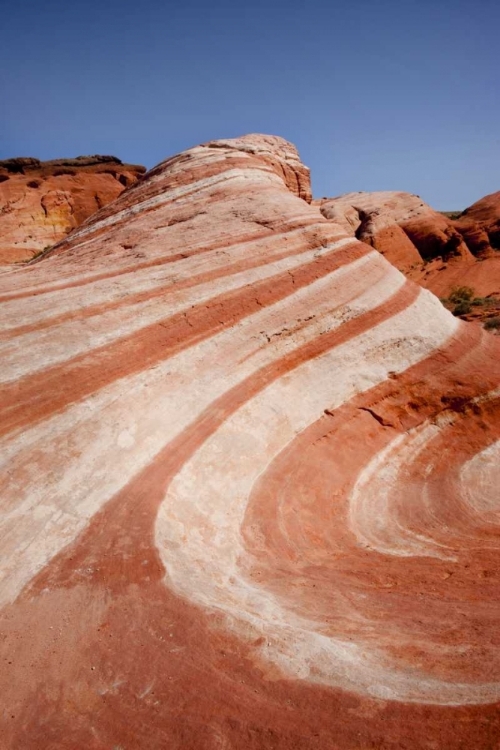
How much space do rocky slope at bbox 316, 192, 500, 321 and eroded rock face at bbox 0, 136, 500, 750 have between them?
19.8m

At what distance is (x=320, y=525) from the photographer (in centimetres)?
614

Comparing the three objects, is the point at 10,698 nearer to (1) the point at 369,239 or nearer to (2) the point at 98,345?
(2) the point at 98,345

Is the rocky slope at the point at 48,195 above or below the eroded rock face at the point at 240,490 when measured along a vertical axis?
above

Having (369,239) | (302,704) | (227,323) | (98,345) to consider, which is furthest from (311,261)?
(369,239)

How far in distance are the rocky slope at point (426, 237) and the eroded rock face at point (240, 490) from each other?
779 inches

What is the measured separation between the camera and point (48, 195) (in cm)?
2944

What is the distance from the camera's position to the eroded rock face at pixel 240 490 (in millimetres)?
2865

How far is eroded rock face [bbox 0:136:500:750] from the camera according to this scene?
2.87 m

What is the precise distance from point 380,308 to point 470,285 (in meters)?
21.3

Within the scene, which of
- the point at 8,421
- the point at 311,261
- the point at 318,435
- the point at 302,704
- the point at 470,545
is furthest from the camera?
the point at 311,261

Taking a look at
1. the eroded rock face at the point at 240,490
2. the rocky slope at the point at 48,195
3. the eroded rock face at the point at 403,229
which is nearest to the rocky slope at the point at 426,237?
the eroded rock face at the point at 403,229

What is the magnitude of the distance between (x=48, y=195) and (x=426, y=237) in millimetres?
26179

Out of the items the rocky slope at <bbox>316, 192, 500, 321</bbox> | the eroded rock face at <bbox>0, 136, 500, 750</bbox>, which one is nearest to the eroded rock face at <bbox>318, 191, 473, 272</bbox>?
the rocky slope at <bbox>316, 192, 500, 321</bbox>

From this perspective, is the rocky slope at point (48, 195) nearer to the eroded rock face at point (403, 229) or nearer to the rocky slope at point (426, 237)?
the eroded rock face at point (403, 229)
